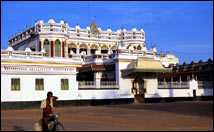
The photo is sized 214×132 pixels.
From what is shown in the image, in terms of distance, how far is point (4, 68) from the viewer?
26828 millimetres

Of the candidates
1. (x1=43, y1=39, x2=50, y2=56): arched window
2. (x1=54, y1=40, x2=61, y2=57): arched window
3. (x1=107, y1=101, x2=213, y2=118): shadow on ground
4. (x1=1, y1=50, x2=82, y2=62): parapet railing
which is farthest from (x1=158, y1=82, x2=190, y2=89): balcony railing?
(x1=43, y1=39, x2=50, y2=56): arched window

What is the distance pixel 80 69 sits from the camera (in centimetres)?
3862

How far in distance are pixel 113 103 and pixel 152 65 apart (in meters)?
6.34

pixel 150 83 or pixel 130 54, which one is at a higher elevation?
pixel 130 54

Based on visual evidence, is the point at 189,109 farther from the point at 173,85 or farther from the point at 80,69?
the point at 80,69

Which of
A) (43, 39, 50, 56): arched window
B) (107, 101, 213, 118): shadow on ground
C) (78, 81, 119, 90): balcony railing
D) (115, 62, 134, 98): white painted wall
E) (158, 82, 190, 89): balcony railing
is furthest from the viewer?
(43, 39, 50, 56): arched window

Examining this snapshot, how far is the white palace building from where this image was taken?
27656 mm

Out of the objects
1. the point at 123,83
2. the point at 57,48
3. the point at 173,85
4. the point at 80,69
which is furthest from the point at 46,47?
the point at 173,85

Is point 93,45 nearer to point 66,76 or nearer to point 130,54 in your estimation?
point 130,54

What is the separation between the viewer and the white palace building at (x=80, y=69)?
90.7 feet

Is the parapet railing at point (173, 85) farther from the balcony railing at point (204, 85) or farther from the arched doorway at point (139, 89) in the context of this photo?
the arched doorway at point (139, 89)

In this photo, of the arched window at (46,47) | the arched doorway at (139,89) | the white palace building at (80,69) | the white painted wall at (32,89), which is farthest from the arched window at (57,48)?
the arched doorway at (139,89)

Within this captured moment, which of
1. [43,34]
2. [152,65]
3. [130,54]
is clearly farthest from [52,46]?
[152,65]

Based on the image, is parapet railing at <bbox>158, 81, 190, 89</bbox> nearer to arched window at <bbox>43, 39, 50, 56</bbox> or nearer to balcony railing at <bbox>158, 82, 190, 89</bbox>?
balcony railing at <bbox>158, 82, 190, 89</bbox>
